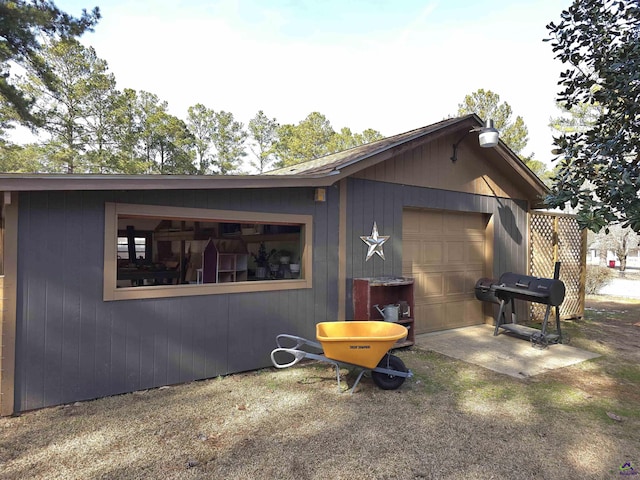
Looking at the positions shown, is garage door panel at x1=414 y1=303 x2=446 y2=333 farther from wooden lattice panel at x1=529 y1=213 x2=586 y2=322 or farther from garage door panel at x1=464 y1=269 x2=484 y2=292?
wooden lattice panel at x1=529 y1=213 x2=586 y2=322

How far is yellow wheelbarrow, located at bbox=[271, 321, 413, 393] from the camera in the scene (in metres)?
3.65

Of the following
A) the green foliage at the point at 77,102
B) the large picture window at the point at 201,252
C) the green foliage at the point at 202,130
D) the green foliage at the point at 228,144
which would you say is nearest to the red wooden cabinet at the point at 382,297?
the large picture window at the point at 201,252

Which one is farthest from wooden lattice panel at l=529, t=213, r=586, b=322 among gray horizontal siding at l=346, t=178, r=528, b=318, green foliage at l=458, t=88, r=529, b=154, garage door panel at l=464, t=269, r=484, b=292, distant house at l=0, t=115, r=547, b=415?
green foliage at l=458, t=88, r=529, b=154

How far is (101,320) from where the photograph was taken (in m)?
3.68

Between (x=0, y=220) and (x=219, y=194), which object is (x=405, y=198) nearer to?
(x=219, y=194)

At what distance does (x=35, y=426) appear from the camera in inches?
124

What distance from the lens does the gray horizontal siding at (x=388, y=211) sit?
17.8 ft

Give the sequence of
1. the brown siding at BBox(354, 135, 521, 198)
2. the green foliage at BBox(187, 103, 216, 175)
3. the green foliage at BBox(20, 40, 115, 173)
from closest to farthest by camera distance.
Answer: the brown siding at BBox(354, 135, 521, 198) → the green foliage at BBox(20, 40, 115, 173) → the green foliage at BBox(187, 103, 216, 175)

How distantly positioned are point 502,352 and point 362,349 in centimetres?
285

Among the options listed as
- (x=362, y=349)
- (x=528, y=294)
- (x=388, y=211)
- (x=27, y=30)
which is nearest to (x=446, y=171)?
(x=388, y=211)

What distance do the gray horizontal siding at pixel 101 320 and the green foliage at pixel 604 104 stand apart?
303 cm

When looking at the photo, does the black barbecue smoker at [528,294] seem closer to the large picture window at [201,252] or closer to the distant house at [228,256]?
the distant house at [228,256]

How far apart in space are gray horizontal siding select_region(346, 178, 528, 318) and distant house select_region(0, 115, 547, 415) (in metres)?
0.02

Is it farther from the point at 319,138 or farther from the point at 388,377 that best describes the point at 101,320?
the point at 319,138
